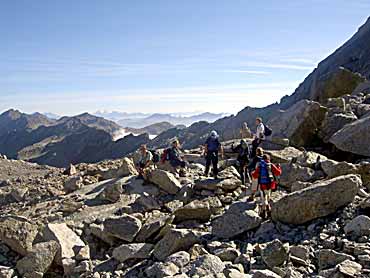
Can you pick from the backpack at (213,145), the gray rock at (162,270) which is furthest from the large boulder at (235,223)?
the backpack at (213,145)

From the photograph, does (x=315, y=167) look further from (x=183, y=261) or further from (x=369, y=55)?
(x=369, y=55)

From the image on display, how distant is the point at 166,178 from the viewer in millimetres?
18125

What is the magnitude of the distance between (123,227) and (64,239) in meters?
1.92

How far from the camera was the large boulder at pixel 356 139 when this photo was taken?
19172 mm

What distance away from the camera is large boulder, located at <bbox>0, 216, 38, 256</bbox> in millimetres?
14345

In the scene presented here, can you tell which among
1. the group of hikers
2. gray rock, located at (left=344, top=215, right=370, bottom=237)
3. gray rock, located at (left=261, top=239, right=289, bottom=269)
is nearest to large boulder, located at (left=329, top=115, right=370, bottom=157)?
the group of hikers

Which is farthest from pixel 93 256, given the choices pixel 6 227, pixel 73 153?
pixel 73 153

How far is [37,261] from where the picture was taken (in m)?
13.1

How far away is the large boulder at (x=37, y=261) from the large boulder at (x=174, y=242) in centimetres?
332

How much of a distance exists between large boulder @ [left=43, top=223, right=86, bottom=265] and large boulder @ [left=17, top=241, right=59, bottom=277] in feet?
0.74

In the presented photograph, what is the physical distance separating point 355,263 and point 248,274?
7.77 feet

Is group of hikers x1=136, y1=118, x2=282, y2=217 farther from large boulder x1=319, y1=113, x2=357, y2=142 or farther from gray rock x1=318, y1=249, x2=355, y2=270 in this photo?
large boulder x1=319, y1=113, x2=357, y2=142

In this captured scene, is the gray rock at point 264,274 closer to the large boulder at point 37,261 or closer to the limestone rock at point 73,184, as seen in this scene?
the large boulder at point 37,261

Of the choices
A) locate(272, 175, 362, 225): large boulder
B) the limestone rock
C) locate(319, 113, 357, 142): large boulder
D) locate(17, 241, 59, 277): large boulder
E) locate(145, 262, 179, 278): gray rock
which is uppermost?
locate(319, 113, 357, 142): large boulder
